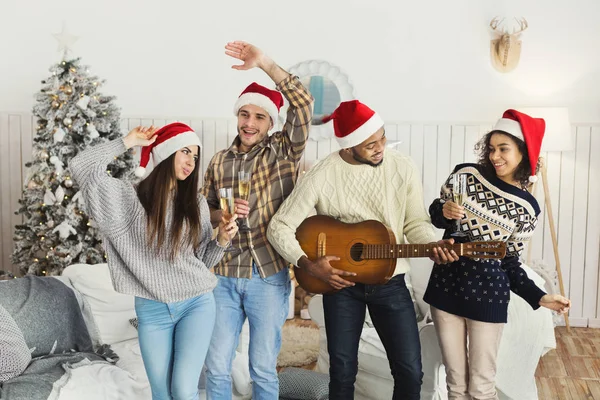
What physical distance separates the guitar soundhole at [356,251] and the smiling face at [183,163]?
68cm

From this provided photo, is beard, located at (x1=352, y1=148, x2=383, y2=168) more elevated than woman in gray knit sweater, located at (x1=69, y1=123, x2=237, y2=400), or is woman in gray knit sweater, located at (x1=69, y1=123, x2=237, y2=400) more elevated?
beard, located at (x1=352, y1=148, x2=383, y2=168)

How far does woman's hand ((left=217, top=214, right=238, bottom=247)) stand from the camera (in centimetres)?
224

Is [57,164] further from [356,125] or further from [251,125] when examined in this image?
[356,125]

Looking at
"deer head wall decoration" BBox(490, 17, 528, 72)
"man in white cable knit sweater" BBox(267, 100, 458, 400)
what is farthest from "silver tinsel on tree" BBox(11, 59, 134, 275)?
"deer head wall decoration" BBox(490, 17, 528, 72)

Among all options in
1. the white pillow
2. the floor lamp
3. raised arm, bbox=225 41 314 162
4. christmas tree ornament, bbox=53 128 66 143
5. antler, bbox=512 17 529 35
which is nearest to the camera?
raised arm, bbox=225 41 314 162

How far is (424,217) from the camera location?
2.54m

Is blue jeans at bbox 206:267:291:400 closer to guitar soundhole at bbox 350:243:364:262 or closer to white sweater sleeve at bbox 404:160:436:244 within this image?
guitar soundhole at bbox 350:243:364:262

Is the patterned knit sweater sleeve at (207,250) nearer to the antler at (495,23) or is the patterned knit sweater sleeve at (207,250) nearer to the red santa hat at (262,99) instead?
the red santa hat at (262,99)

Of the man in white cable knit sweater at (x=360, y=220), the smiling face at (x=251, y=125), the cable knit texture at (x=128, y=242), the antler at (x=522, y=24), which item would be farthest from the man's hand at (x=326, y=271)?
the antler at (x=522, y=24)

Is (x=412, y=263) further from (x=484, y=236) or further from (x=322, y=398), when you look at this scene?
(x=484, y=236)

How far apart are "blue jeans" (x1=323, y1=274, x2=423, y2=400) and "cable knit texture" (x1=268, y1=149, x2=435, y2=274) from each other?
0.42 ft

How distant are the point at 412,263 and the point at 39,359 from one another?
197 cm

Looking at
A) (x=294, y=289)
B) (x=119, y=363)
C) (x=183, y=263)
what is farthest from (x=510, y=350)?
(x=294, y=289)

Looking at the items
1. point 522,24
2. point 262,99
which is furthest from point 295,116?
point 522,24
